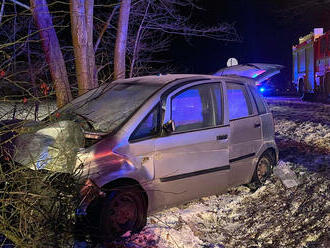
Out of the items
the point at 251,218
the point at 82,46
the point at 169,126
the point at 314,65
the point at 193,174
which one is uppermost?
the point at 82,46

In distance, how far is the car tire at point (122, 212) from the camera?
12.7 ft

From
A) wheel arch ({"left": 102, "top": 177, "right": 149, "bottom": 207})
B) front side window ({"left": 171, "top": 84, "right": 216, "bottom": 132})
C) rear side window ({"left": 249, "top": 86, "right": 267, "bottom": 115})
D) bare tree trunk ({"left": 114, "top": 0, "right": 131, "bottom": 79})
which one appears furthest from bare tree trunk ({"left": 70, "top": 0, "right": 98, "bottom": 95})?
wheel arch ({"left": 102, "top": 177, "right": 149, "bottom": 207})

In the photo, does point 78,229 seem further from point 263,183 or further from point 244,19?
point 244,19

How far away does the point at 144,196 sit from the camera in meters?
4.24

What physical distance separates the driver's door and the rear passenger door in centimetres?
17

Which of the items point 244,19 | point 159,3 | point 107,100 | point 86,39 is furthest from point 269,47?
point 107,100

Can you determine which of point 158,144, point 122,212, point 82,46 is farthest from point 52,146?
point 82,46

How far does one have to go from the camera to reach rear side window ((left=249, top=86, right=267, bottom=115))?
5882 mm

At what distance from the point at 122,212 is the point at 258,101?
9.70 feet

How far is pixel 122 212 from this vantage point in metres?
4.02

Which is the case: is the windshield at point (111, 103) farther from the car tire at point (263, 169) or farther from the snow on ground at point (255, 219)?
the car tire at point (263, 169)

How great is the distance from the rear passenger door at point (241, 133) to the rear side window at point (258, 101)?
0.15 metres

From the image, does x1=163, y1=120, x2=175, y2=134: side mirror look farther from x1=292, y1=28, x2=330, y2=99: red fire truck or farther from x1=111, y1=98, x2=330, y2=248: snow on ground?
x1=292, y1=28, x2=330, y2=99: red fire truck

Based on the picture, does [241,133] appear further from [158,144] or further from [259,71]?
[259,71]
